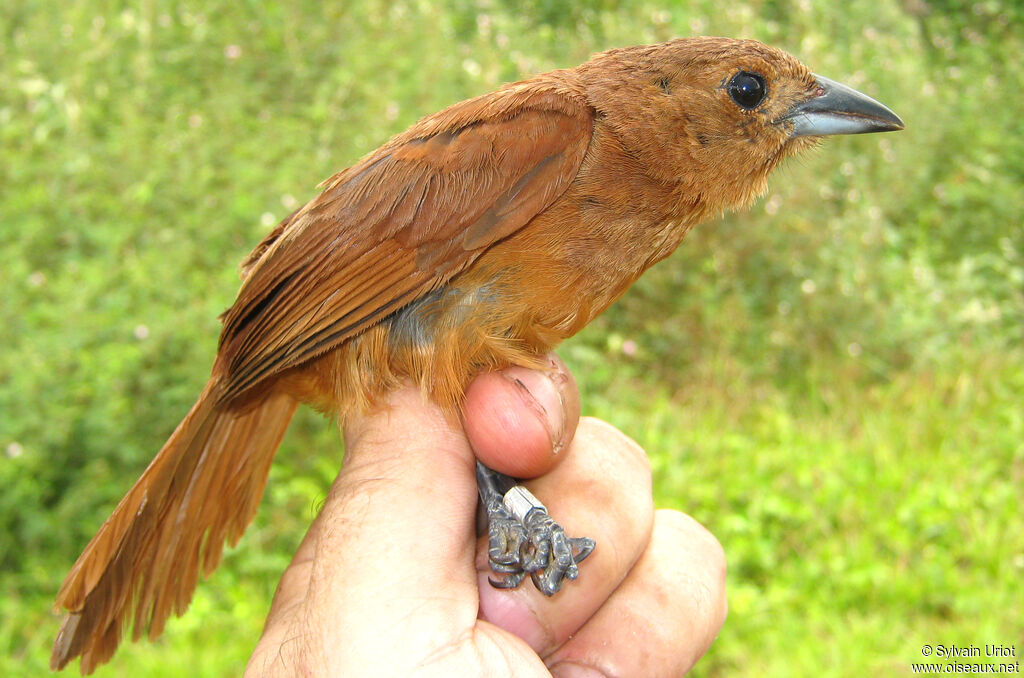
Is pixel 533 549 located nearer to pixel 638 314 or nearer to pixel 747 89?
pixel 747 89

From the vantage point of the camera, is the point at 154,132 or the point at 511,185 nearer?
the point at 511,185

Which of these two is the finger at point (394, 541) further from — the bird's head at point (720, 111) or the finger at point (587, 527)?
the bird's head at point (720, 111)

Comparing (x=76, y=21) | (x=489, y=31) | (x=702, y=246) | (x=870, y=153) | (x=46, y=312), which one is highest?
(x=76, y=21)

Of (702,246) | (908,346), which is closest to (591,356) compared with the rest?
(702,246)

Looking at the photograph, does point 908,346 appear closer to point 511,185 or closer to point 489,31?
point 489,31

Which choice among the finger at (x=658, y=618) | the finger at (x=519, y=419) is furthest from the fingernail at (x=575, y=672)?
the finger at (x=519, y=419)

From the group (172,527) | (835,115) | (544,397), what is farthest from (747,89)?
(172,527)
